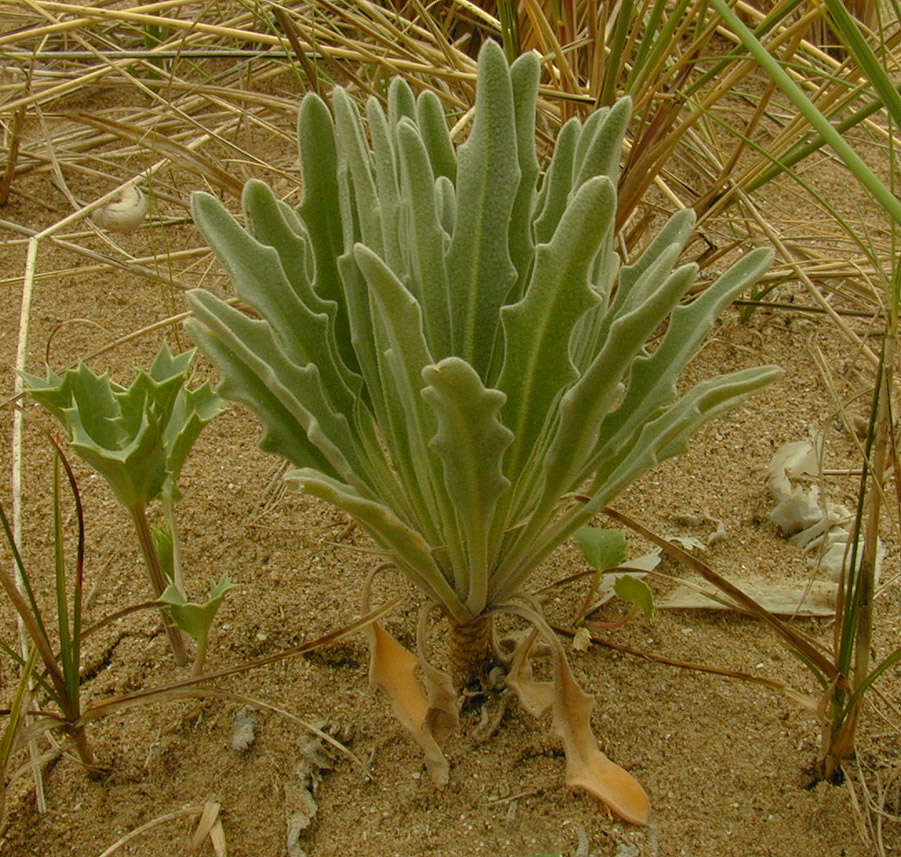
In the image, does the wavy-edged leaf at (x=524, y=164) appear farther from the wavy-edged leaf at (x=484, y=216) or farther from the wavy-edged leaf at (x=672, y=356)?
the wavy-edged leaf at (x=672, y=356)

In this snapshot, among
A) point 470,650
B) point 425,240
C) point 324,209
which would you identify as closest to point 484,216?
point 425,240

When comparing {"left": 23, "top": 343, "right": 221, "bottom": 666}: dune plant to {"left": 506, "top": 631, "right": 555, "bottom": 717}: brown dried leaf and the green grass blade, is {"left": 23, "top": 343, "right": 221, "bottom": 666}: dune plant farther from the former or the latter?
the green grass blade

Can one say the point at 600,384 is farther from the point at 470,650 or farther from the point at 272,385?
the point at 470,650

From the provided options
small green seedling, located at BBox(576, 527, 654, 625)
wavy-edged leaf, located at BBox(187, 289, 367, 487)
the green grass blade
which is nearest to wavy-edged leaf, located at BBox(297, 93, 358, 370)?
wavy-edged leaf, located at BBox(187, 289, 367, 487)

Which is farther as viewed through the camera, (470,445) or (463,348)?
(463,348)

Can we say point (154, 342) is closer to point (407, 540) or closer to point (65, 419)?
point (65, 419)

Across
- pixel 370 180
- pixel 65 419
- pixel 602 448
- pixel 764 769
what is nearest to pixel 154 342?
pixel 65 419
